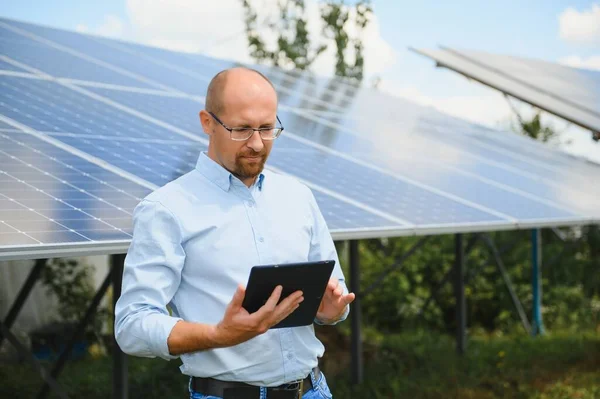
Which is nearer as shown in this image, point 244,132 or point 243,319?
point 243,319

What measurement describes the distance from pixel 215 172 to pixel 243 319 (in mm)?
643

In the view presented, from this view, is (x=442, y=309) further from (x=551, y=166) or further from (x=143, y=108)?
(x=143, y=108)

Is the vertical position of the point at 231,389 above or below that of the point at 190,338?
below

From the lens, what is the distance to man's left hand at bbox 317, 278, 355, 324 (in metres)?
2.89

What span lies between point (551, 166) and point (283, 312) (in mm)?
9427

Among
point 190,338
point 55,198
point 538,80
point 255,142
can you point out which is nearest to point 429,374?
point 538,80

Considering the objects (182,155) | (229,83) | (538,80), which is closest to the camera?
(229,83)

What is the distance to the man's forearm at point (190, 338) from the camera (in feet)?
8.25

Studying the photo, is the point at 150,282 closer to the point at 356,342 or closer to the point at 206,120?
the point at 206,120

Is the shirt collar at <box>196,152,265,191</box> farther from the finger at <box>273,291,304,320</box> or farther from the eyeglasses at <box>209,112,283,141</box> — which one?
the finger at <box>273,291,304,320</box>

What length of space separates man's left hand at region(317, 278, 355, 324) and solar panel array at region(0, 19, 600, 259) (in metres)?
1.50

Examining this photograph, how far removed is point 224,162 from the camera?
2873mm

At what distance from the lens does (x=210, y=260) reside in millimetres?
2785

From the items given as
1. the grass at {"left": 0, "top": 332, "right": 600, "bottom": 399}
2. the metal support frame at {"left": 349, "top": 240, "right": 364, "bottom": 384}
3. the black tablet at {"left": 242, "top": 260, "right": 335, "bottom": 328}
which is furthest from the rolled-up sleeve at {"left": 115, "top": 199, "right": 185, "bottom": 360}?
the metal support frame at {"left": 349, "top": 240, "right": 364, "bottom": 384}
